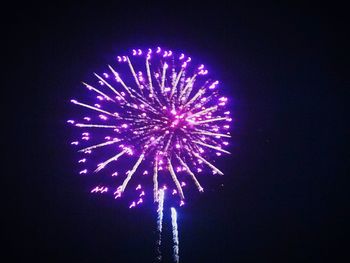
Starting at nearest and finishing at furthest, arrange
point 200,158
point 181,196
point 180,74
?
point 181,196 < point 200,158 < point 180,74

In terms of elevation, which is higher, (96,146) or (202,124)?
(202,124)

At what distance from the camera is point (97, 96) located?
1033 centimetres

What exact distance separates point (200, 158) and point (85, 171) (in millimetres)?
3774

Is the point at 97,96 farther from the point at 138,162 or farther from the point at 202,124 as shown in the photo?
the point at 202,124

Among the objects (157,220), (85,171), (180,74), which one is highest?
(180,74)

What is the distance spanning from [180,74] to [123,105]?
2.41 m

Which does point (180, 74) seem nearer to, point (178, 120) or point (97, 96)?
point (178, 120)

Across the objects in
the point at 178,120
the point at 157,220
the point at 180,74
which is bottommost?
the point at 157,220

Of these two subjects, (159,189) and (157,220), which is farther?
(157,220)

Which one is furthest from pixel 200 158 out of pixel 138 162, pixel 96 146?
pixel 96 146

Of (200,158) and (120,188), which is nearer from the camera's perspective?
(120,188)

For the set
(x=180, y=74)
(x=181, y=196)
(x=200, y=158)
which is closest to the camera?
(x=181, y=196)

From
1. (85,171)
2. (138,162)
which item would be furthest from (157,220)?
(85,171)

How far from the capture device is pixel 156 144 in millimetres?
9773
